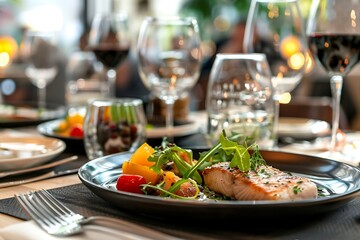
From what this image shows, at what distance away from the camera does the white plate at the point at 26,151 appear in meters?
1.21

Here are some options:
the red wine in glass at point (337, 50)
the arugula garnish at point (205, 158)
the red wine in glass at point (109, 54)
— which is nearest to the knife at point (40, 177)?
the arugula garnish at point (205, 158)

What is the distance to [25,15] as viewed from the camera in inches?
300

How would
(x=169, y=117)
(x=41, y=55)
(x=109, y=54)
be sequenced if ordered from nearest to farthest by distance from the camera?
(x=169, y=117)
(x=109, y=54)
(x=41, y=55)

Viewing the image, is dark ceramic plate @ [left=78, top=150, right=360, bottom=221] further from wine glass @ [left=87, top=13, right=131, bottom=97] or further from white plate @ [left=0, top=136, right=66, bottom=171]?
wine glass @ [left=87, top=13, right=131, bottom=97]

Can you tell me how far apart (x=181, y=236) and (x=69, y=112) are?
1.10 metres

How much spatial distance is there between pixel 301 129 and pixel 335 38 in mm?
405

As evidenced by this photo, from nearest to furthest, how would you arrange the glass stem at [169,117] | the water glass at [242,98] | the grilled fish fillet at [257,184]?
the grilled fish fillet at [257,184] < the water glass at [242,98] < the glass stem at [169,117]

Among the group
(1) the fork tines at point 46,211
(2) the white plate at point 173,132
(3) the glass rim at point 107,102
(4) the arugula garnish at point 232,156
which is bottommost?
(2) the white plate at point 173,132

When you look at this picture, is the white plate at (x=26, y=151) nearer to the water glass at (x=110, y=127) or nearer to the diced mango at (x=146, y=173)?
the water glass at (x=110, y=127)

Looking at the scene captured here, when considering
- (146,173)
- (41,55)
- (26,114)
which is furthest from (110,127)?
(41,55)

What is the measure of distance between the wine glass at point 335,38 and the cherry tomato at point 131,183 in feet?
2.14

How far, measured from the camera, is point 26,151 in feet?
4.47

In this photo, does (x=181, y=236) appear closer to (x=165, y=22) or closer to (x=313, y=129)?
(x=165, y=22)

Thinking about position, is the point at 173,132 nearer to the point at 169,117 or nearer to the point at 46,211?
the point at 169,117
